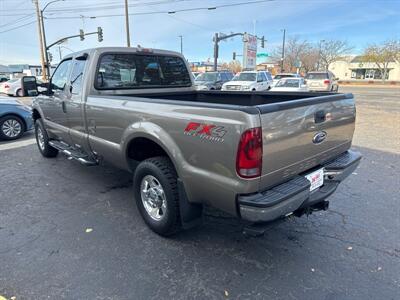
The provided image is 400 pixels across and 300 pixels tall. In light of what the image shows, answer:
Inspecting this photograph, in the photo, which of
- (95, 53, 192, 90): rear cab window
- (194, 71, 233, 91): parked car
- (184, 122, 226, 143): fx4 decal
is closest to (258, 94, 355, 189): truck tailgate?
(184, 122, 226, 143): fx4 decal

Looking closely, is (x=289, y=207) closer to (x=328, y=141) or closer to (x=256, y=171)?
(x=256, y=171)

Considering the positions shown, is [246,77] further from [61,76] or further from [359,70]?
[359,70]

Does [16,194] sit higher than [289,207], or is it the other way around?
[289,207]

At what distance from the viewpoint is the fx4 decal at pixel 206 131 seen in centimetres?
228

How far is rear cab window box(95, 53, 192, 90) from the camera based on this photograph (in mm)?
4070

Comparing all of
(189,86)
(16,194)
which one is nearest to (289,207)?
(189,86)

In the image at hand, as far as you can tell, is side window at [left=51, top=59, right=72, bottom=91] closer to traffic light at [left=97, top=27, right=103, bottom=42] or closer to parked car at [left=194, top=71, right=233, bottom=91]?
parked car at [left=194, top=71, right=233, bottom=91]

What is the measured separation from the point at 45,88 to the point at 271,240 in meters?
4.79

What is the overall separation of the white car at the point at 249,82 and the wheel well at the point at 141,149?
15525 millimetres

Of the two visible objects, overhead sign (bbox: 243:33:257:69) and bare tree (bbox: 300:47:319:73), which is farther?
bare tree (bbox: 300:47:319:73)

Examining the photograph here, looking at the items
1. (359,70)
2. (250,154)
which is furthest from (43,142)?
(359,70)

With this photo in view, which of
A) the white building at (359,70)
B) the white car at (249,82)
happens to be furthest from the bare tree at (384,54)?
the white car at (249,82)

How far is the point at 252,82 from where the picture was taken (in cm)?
1912

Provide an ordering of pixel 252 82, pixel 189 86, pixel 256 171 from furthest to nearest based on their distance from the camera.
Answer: pixel 252 82, pixel 189 86, pixel 256 171
